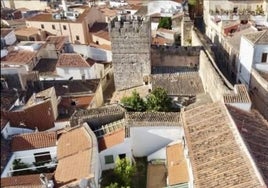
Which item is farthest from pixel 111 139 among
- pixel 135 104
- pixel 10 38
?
pixel 10 38

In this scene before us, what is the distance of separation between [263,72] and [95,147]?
10.8 meters

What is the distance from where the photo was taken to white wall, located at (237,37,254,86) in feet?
67.5

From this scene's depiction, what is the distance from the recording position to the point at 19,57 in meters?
29.6

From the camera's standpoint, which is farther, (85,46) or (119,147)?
(85,46)

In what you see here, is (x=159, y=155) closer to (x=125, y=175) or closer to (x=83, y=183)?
(x=125, y=175)

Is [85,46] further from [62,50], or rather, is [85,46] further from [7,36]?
[7,36]

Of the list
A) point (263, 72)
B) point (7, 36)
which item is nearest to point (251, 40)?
point (263, 72)

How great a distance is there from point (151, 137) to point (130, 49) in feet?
23.1

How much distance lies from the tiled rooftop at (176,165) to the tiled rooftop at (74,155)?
12.3 ft

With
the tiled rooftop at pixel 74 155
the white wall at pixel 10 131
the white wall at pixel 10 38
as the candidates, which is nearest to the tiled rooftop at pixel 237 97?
the tiled rooftop at pixel 74 155

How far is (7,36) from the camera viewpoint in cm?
3388

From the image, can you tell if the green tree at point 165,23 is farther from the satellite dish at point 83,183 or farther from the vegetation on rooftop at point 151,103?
the satellite dish at point 83,183

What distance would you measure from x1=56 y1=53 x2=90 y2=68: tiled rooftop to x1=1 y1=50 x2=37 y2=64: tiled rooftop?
110 inches

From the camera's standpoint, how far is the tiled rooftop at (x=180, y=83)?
21500 mm
